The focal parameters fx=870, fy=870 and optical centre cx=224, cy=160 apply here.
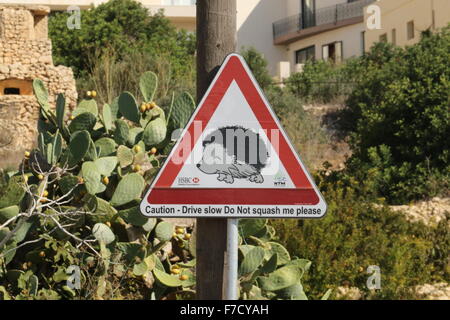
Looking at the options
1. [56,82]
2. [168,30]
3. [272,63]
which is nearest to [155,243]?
[56,82]

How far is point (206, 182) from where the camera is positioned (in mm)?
4070

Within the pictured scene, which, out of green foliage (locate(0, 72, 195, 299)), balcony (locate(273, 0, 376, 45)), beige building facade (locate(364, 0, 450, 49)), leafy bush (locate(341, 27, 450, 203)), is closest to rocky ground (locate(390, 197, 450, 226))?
leafy bush (locate(341, 27, 450, 203))

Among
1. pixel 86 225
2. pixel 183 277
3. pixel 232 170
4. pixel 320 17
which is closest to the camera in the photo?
pixel 232 170

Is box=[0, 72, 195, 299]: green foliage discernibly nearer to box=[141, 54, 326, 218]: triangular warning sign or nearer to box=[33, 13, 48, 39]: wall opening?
box=[141, 54, 326, 218]: triangular warning sign

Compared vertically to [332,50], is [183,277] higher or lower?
lower

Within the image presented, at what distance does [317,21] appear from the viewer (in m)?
40.0

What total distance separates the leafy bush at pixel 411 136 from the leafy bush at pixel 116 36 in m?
12.6

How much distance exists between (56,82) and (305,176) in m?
17.2

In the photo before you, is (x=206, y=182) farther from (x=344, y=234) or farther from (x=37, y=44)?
(x=37, y=44)

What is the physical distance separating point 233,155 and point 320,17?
3679 cm

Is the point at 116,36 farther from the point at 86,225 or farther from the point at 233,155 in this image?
the point at 233,155

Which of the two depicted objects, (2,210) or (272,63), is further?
(272,63)

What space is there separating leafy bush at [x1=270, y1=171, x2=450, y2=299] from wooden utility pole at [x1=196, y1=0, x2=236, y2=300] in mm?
3450

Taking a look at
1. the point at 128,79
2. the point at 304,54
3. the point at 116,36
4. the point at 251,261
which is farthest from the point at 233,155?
the point at 304,54
